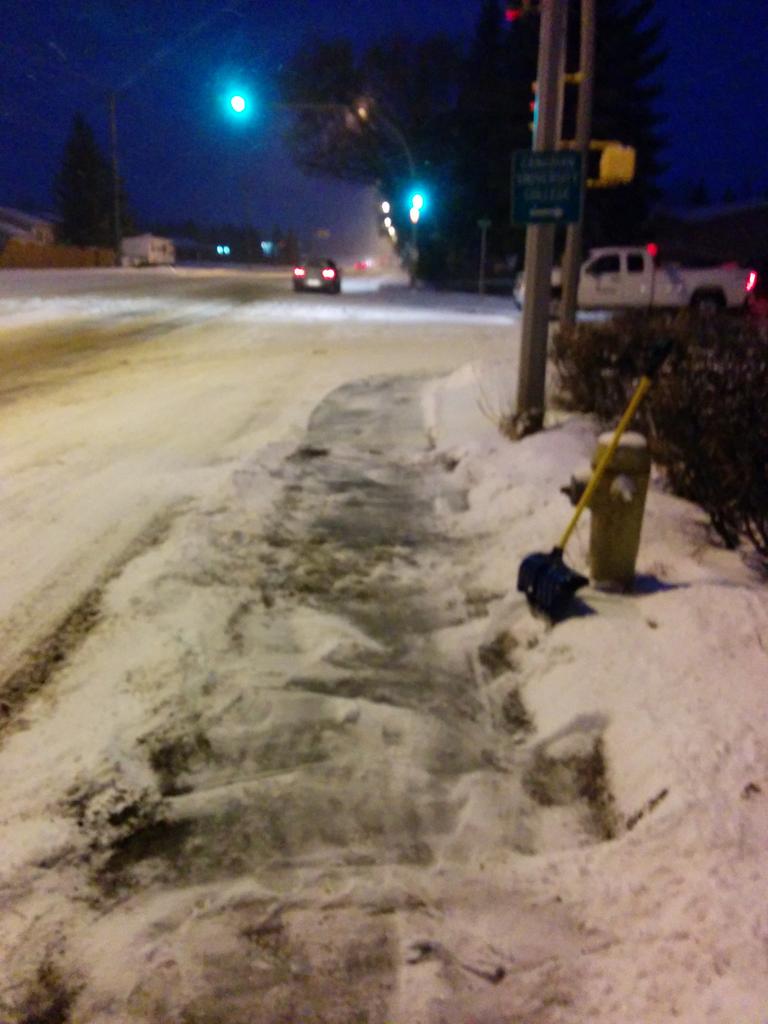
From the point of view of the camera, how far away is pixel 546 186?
26.1 feet

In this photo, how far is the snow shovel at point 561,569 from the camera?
4.93m

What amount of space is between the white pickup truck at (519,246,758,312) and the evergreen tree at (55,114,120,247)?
64418 millimetres

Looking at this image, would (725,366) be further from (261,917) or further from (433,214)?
(433,214)

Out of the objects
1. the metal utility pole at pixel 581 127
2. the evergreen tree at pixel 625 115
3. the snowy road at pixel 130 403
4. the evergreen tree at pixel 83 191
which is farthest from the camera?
the evergreen tree at pixel 83 191

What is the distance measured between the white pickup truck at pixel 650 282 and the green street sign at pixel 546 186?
17.0 meters

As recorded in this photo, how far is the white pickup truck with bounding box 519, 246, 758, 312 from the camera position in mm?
24328

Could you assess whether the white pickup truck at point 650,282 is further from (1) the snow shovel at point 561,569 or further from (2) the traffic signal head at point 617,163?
(1) the snow shovel at point 561,569

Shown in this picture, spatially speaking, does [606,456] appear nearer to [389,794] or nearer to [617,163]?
[389,794]

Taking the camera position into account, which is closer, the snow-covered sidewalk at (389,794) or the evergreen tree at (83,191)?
the snow-covered sidewalk at (389,794)

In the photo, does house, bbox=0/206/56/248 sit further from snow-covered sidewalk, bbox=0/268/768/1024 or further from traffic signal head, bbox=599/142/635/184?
snow-covered sidewalk, bbox=0/268/768/1024

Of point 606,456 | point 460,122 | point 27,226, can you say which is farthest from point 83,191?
point 606,456

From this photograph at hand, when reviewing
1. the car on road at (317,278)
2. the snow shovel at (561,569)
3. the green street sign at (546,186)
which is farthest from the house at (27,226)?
the snow shovel at (561,569)

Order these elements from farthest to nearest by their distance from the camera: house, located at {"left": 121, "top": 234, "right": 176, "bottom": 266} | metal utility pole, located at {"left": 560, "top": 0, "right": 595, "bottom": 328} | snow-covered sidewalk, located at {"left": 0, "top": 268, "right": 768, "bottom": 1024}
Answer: house, located at {"left": 121, "top": 234, "right": 176, "bottom": 266}
metal utility pole, located at {"left": 560, "top": 0, "right": 595, "bottom": 328}
snow-covered sidewalk, located at {"left": 0, "top": 268, "right": 768, "bottom": 1024}

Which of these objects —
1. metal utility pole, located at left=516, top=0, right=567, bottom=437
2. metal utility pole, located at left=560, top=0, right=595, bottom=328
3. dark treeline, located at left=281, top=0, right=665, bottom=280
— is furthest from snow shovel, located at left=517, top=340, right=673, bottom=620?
dark treeline, located at left=281, top=0, right=665, bottom=280
